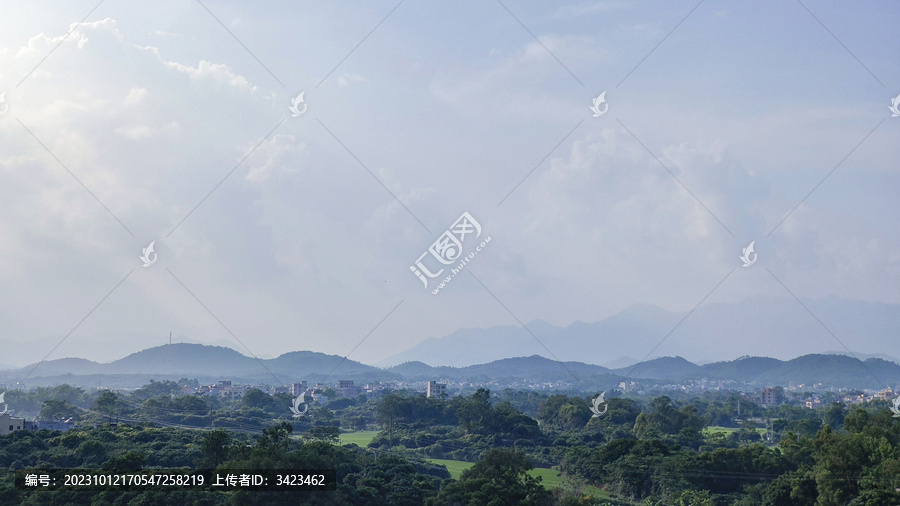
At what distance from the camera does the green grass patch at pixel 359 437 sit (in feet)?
150

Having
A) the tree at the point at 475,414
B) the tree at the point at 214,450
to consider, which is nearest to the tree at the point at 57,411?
the tree at the point at 475,414

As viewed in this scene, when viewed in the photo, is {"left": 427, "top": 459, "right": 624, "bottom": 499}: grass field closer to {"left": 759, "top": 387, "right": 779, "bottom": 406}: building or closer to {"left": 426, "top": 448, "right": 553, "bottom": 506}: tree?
{"left": 426, "top": 448, "right": 553, "bottom": 506}: tree

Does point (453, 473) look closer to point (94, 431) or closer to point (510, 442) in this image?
point (510, 442)

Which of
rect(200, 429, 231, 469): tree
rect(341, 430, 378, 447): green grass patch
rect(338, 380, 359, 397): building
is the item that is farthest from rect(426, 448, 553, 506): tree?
rect(338, 380, 359, 397): building

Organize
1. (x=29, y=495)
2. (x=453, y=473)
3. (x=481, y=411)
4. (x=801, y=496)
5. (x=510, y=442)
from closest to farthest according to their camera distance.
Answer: (x=29, y=495)
(x=801, y=496)
(x=453, y=473)
(x=510, y=442)
(x=481, y=411)

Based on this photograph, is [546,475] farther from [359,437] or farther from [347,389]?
[347,389]

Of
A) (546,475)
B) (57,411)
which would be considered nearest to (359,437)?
Answer: (546,475)

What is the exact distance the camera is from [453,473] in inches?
1358

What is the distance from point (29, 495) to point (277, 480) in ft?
18.6

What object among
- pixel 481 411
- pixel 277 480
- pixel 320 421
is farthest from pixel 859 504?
pixel 320 421

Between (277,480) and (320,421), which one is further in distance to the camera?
(320,421)

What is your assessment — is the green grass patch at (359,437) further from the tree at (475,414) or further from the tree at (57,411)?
the tree at (57,411)

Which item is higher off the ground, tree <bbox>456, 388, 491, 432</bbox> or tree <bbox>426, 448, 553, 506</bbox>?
tree <bbox>456, 388, 491, 432</bbox>

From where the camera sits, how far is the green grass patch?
45.8 m
